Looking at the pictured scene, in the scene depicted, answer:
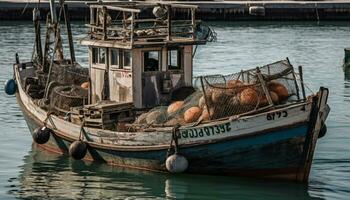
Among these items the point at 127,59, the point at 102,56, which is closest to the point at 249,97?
the point at 127,59

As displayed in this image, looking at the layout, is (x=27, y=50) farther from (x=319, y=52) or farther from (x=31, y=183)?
(x=31, y=183)

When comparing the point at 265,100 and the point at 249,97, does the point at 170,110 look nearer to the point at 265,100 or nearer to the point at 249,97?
the point at 249,97

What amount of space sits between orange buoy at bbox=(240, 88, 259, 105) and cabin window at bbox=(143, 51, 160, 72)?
3405 millimetres

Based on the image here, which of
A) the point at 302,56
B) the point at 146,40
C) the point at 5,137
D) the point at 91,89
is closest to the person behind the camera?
the point at 146,40

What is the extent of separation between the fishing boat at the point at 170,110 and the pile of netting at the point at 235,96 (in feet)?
0.07

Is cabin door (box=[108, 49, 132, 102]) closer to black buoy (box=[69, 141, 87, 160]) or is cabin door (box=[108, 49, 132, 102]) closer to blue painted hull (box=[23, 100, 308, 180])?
black buoy (box=[69, 141, 87, 160])

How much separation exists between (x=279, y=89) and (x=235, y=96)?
100 centimetres

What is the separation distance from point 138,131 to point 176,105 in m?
1.04

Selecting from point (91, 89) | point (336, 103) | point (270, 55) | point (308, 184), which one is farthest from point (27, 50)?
point (308, 184)

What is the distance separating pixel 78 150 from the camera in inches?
834

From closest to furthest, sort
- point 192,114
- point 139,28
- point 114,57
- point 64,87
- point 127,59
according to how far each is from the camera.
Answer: point 192,114 → point 127,59 → point 114,57 → point 139,28 → point 64,87

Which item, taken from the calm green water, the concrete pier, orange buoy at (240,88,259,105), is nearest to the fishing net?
the calm green water

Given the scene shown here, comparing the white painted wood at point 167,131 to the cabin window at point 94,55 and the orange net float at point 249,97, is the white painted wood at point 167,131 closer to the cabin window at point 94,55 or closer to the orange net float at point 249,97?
the orange net float at point 249,97

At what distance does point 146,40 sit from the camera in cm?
2167
